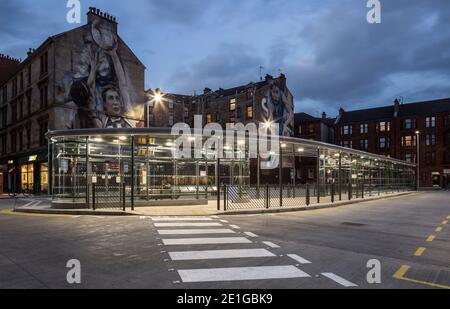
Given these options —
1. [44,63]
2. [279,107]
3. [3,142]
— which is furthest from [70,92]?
[279,107]

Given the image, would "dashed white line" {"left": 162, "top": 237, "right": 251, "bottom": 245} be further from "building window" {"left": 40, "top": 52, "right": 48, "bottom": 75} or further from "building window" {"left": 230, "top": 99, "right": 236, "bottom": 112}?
"building window" {"left": 230, "top": 99, "right": 236, "bottom": 112}

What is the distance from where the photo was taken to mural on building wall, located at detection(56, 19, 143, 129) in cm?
3444

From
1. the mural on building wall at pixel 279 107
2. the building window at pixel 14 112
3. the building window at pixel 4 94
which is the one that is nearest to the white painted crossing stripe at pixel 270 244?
the building window at pixel 14 112

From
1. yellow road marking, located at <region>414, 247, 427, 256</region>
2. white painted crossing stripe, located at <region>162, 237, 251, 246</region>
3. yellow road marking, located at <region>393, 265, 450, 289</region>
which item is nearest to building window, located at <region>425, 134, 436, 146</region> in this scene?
yellow road marking, located at <region>414, 247, 427, 256</region>

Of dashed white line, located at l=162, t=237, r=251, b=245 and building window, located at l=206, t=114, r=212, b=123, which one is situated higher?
building window, located at l=206, t=114, r=212, b=123

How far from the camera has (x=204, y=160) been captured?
24234 mm

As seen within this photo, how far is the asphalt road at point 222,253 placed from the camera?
20.4 ft

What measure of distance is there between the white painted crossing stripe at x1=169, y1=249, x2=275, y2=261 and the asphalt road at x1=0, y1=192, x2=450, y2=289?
0.02 meters

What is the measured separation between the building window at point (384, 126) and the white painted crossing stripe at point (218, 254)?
70.8 meters

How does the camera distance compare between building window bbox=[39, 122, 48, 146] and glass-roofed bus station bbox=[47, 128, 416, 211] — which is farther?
building window bbox=[39, 122, 48, 146]
